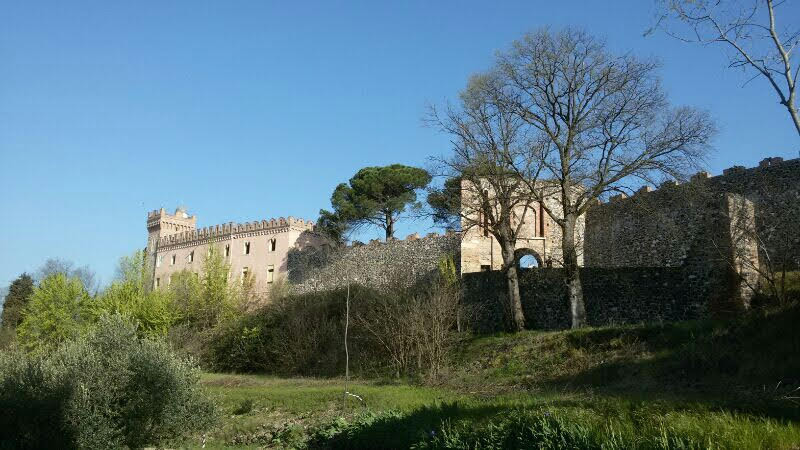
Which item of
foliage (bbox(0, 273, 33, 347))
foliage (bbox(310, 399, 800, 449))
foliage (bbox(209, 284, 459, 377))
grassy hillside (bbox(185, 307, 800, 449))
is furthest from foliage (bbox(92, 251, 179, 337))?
foliage (bbox(310, 399, 800, 449))

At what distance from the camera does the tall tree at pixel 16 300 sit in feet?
172

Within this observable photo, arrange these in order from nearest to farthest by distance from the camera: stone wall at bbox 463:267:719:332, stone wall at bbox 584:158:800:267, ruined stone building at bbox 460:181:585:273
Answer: stone wall at bbox 584:158:800:267
stone wall at bbox 463:267:719:332
ruined stone building at bbox 460:181:585:273

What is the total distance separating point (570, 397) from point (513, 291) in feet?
47.0

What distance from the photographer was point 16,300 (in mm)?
55281

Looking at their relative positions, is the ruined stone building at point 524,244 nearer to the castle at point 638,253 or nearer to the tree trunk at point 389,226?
the castle at point 638,253

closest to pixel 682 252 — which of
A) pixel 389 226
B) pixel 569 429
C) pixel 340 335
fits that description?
pixel 340 335

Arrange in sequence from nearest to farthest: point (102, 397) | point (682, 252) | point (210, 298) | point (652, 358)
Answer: point (102, 397)
point (652, 358)
point (682, 252)
point (210, 298)

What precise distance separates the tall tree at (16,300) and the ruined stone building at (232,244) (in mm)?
9900

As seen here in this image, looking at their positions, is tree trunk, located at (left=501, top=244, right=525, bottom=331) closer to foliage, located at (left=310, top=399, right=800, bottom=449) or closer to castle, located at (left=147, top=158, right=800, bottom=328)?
castle, located at (left=147, top=158, right=800, bottom=328)

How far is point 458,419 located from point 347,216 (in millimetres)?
34962

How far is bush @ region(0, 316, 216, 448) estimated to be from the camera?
15.8 meters

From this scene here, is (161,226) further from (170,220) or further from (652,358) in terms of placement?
(652,358)

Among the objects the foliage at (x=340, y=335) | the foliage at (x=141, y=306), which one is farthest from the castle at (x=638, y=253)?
the foliage at (x=141, y=306)

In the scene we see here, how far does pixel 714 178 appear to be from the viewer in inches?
1104
